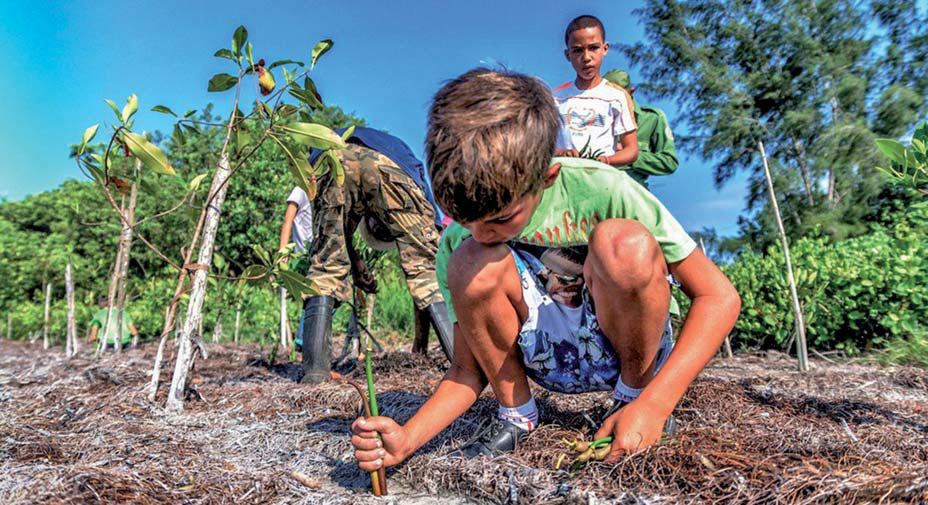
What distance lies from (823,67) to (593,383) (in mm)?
16484

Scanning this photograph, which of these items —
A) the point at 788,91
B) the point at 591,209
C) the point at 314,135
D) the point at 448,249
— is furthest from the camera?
the point at 788,91

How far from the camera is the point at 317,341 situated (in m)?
Result: 2.85

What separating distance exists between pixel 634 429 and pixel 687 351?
22 centimetres

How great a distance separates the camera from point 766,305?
14.0 feet

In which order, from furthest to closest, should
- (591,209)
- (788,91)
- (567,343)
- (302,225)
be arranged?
(788,91) < (302,225) < (567,343) < (591,209)

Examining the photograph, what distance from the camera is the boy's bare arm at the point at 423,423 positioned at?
127cm

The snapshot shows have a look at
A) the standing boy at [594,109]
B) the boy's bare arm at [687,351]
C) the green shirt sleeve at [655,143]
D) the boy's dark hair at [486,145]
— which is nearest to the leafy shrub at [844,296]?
the green shirt sleeve at [655,143]

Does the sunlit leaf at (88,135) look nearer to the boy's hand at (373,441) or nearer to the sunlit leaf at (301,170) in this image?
the sunlit leaf at (301,170)

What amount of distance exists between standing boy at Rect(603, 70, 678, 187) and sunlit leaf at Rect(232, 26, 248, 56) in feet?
6.32

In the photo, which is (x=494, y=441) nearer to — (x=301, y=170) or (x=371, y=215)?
(x=301, y=170)

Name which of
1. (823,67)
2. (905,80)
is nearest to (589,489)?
(823,67)

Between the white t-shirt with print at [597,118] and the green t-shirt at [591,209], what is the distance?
1205 millimetres

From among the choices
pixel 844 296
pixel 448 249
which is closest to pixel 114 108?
pixel 448 249

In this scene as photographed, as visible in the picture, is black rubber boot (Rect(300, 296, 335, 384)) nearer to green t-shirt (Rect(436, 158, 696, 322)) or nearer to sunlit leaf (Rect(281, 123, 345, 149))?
sunlit leaf (Rect(281, 123, 345, 149))
